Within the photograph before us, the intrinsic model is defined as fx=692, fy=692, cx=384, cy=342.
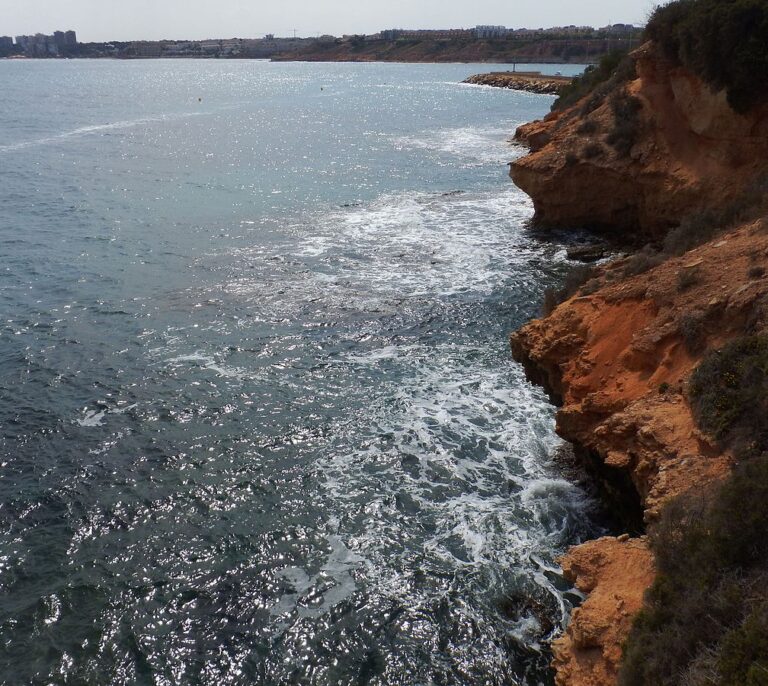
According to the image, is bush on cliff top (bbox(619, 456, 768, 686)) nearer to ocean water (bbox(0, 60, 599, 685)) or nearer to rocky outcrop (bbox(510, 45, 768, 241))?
ocean water (bbox(0, 60, 599, 685))

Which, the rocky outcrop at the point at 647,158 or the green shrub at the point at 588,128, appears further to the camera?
the green shrub at the point at 588,128

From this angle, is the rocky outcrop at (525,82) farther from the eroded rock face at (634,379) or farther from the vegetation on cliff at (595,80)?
the eroded rock face at (634,379)

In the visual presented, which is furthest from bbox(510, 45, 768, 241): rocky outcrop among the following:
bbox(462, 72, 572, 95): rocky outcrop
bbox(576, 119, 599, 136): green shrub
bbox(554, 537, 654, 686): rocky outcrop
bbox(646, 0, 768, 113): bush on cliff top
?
bbox(462, 72, 572, 95): rocky outcrop

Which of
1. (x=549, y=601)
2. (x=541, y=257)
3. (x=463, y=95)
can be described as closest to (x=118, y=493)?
(x=549, y=601)

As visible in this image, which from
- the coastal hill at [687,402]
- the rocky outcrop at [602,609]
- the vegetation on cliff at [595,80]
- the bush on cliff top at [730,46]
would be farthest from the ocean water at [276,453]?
the vegetation on cliff at [595,80]

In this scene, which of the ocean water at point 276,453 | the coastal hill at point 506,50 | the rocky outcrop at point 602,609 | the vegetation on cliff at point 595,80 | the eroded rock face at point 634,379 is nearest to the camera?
the rocky outcrop at point 602,609

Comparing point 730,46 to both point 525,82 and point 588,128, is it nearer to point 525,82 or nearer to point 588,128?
point 588,128

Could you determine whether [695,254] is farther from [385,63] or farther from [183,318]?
[385,63]
